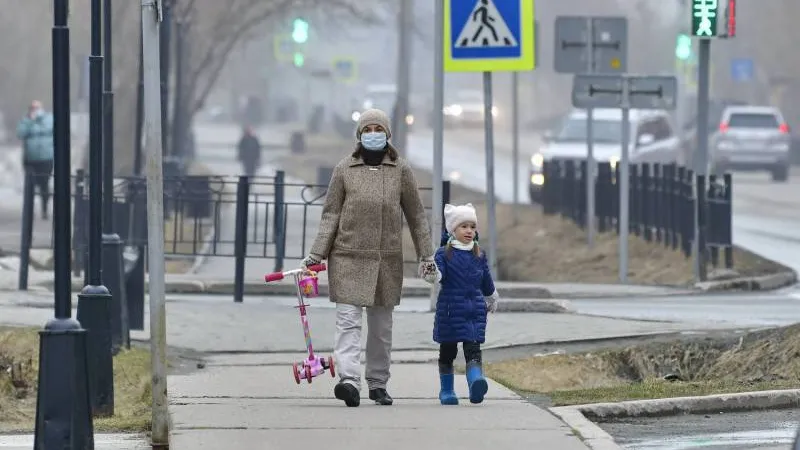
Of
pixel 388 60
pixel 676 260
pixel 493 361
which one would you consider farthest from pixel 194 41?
pixel 388 60

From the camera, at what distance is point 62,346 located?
8680mm

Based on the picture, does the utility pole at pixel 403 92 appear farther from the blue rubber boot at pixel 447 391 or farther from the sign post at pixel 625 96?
the blue rubber boot at pixel 447 391

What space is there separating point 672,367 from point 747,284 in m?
8.51

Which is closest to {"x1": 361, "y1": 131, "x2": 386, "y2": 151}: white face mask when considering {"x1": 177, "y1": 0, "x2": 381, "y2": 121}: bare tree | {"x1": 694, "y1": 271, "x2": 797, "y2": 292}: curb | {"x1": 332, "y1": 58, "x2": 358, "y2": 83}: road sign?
{"x1": 694, "y1": 271, "x2": 797, "y2": 292}: curb

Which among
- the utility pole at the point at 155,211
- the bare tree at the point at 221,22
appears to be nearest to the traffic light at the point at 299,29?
the bare tree at the point at 221,22

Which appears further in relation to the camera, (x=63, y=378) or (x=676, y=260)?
(x=676, y=260)

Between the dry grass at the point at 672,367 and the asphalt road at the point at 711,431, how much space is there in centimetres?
89

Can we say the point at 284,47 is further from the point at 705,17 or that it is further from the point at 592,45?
the point at 705,17

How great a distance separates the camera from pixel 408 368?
503 inches

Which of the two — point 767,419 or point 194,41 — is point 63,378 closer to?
point 767,419

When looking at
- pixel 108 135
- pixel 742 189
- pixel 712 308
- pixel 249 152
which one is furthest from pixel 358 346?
pixel 249 152

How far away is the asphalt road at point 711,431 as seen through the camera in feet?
31.0

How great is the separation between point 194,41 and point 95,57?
36.8 metres

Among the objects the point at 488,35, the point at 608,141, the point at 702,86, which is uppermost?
the point at 488,35
